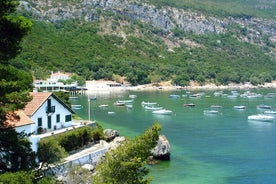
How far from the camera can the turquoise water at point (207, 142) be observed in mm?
44594

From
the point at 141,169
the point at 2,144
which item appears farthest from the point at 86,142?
the point at 2,144

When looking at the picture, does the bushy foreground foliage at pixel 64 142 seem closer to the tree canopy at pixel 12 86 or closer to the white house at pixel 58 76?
the tree canopy at pixel 12 86

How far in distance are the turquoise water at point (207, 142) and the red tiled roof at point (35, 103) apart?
11987 mm

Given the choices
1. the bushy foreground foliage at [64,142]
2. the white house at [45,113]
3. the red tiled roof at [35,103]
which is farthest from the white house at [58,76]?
the red tiled roof at [35,103]

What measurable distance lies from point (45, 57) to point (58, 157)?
15280cm

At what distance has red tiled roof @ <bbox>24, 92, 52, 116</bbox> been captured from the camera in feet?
130

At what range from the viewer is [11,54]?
57.0 feet

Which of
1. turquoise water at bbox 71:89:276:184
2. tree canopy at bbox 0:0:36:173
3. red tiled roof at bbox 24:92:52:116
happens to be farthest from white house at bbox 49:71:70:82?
tree canopy at bbox 0:0:36:173

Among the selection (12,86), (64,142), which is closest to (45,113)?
(64,142)

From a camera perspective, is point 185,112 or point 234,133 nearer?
point 234,133

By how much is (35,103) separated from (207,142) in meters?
30.8

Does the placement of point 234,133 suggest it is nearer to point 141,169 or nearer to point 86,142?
point 86,142

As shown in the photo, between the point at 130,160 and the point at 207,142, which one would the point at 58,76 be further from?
the point at 130,160

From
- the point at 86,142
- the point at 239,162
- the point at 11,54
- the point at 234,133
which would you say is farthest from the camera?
the point at 234,133
